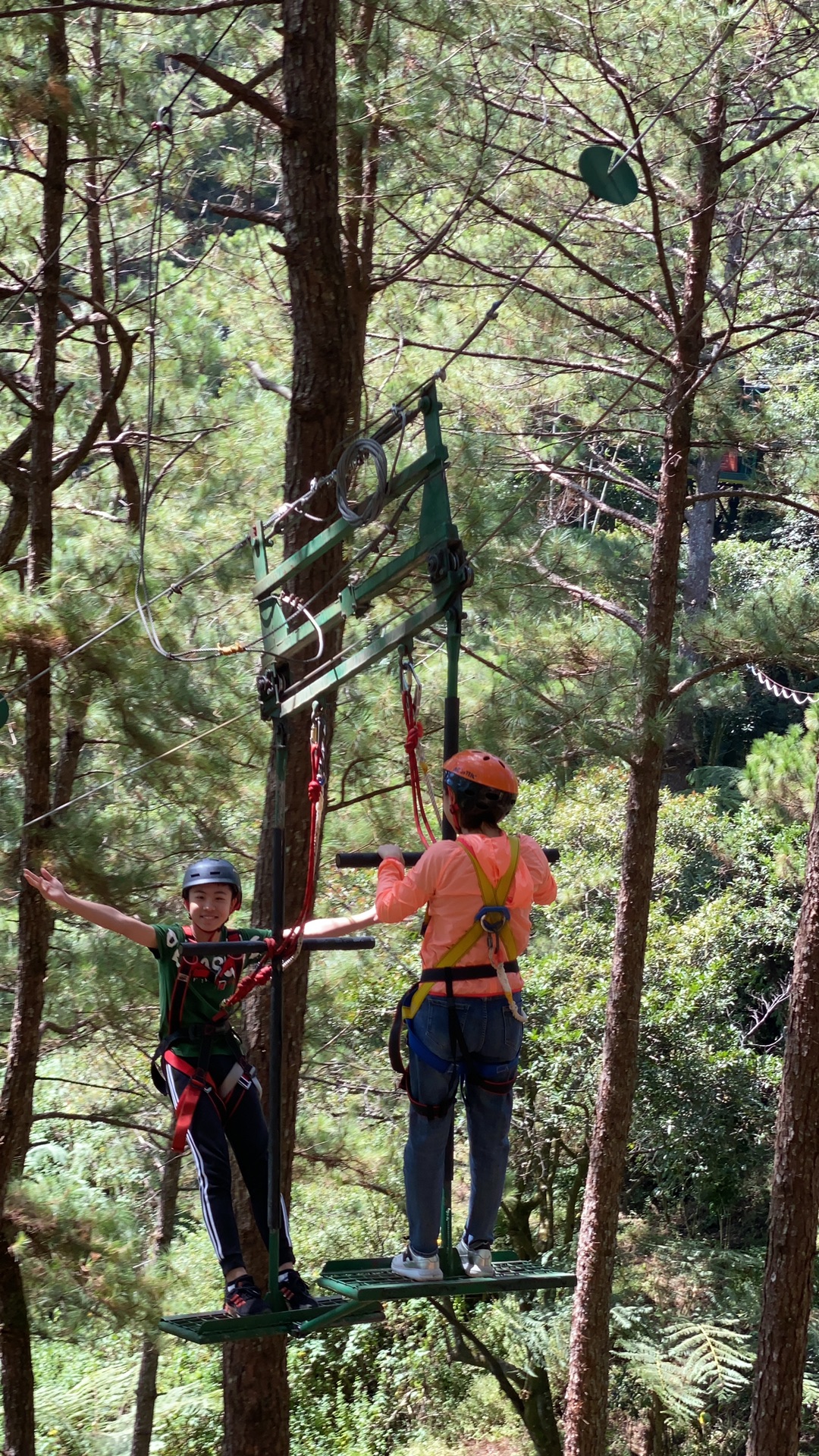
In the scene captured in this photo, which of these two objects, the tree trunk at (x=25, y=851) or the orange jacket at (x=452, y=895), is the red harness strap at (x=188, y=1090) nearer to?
the orange jacket at (x=452, y=895)

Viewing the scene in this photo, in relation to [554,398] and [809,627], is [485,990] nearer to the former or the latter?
[809,627]

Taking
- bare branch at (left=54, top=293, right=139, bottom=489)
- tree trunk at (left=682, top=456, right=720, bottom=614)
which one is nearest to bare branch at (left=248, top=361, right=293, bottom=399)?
bare branch at (left=54, top=293, right=139, bottom=489)

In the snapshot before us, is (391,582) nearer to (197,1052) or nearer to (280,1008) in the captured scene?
(280,1008)

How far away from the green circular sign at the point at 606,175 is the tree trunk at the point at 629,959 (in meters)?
3.78

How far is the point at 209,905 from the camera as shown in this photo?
152 inches

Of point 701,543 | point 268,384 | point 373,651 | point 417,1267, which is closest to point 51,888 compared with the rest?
point 373,651

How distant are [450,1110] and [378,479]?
158cm

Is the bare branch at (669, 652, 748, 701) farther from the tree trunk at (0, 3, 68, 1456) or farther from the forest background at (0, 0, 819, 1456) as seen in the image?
the tree trunk at (0, 3, 68, 1456)

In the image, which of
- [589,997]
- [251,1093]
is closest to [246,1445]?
[251,1093]

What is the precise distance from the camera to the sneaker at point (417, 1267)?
346cm

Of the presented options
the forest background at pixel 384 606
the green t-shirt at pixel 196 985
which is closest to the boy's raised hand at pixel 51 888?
the green t-shirt at pixel 196 985

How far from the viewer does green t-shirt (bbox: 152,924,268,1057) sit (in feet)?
12.3

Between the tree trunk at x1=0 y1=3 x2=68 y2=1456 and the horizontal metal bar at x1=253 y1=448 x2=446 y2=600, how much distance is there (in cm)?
239

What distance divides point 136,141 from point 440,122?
4.76 ft
